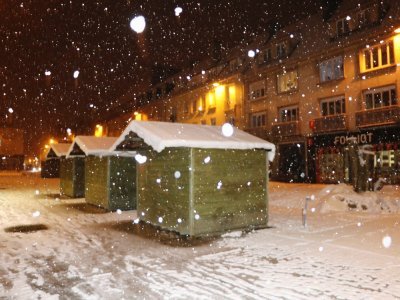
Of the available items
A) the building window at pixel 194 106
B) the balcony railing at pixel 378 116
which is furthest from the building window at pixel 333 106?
the building window at pixel 194 106

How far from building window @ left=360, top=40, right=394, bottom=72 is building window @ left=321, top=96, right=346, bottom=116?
2.69m

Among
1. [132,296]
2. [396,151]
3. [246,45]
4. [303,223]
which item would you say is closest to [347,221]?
[303,223]

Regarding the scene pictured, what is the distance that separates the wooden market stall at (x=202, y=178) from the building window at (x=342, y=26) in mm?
18291

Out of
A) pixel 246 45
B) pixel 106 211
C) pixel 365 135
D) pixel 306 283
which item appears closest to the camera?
pixel 306 283

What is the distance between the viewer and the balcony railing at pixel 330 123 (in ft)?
83.3

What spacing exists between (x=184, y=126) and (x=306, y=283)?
679cm

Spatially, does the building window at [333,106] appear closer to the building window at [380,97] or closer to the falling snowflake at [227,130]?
the building window at [380,97]

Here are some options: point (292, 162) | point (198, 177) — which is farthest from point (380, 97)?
point (198, 177)

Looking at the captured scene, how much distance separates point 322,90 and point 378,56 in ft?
14.9

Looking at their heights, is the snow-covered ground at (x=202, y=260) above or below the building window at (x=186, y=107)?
below

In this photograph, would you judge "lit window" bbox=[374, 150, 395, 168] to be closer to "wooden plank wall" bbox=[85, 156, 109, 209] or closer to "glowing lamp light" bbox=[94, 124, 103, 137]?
"wooden plank wall" bbox=[85, 156, 109, 209]

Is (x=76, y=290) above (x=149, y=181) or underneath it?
underneath

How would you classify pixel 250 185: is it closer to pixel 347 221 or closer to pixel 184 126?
pixel 184 126

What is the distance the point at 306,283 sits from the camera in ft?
20.1
